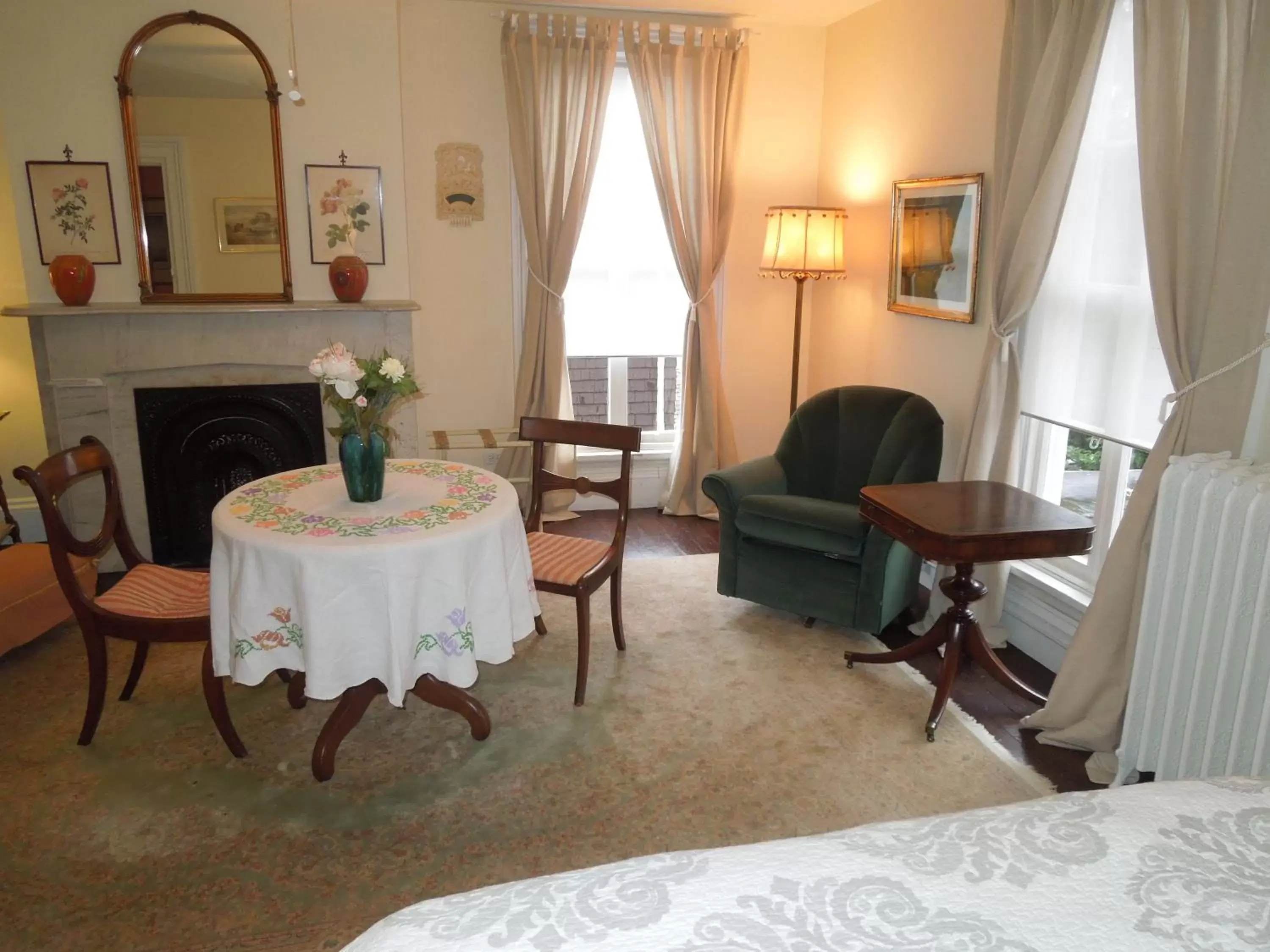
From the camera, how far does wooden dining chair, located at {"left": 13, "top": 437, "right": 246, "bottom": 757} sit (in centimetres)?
272

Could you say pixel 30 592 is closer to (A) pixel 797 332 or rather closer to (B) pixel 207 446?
(B) pixel 207 446

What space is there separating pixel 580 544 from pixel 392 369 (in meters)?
1.07

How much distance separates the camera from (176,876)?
2.30 meters

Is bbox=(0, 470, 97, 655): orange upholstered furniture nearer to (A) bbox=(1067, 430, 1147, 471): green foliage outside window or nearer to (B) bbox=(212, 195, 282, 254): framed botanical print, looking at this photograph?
(B) bbox=(212, 195, 282, 254): framed botanical print

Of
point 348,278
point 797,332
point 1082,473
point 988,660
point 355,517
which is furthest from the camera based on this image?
point 797,332

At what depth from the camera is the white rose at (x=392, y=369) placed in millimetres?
2668

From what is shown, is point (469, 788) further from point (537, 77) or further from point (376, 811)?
point (537, 77)

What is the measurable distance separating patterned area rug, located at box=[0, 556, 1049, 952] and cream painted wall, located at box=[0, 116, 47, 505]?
63.7 inches

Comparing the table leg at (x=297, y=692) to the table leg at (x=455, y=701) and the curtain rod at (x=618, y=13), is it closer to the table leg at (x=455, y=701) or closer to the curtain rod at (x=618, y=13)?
the table leg at (x=455, y=701)

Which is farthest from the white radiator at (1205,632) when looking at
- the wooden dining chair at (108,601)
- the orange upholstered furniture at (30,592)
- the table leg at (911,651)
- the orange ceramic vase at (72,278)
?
the orange ceramic vase at (72,278)

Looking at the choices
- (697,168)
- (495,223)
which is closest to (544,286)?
(495,223)

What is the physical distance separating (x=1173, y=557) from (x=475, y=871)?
2.00 m

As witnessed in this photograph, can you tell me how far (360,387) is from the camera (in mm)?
2721

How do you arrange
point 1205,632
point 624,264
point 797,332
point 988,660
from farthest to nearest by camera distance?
point 624,264
point 797,332
point 988,660
point 1205,632
